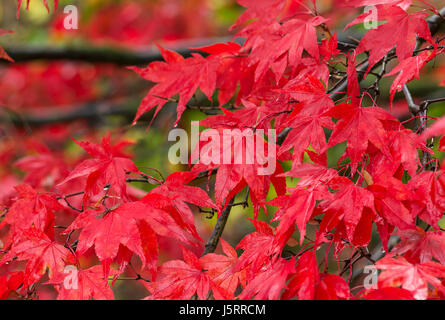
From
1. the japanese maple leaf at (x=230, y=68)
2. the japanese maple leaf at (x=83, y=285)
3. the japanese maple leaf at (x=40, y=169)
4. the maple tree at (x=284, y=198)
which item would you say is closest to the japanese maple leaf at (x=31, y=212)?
the maple tree at (x=284, y=198)

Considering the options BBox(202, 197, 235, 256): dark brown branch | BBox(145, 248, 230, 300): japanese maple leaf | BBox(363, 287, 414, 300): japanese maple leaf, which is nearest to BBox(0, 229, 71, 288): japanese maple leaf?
BBox(145, 248, 230, 300): japanese maple leaf

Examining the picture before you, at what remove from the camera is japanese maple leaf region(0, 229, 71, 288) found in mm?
725

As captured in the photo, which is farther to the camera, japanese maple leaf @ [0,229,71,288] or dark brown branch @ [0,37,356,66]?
dark brown branch @ [0,37,356,66]

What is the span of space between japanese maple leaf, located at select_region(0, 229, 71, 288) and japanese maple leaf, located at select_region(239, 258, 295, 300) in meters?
0.29

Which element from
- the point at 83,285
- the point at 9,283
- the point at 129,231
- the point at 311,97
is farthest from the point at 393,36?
the point at 9,283

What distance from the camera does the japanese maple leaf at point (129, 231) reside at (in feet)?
2.15

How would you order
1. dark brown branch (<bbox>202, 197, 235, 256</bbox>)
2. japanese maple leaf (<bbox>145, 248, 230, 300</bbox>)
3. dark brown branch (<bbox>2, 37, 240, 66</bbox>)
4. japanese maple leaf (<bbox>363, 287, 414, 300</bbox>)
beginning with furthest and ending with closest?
dark brown branch (<bbox>2, 37, 240, 66</bbox>), dark brown branch (<bbox>202, 197, 235, 256</bbox>), japanese maple leaf (<bbox>145, 248, 230, 300</bbox>), japanese maple leaf (<bbox>363, 287, 414, 300</bbox>)

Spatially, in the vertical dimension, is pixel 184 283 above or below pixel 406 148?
below

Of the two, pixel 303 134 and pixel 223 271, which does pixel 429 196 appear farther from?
pixel 223 271

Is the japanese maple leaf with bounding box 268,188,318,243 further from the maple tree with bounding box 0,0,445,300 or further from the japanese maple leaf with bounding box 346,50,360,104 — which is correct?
the japanese maple leaf with bounding box 346,50,360,104

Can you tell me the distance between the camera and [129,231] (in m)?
0.66

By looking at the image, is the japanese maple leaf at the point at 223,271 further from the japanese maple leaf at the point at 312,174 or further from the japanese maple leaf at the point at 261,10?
the japanese maple leaf at the point at 261,10

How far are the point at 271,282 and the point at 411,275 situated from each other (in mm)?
186

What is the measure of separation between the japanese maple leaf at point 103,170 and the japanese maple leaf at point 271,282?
261 millimetres
